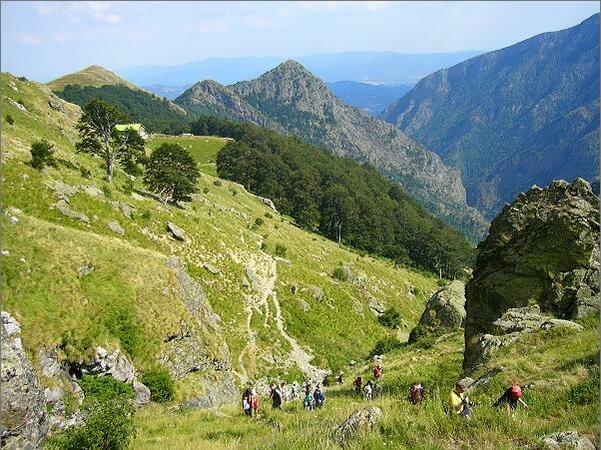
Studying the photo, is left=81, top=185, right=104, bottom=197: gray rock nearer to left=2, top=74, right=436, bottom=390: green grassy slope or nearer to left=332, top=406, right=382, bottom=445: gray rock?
left=2, top=74, right=436, bottom=390: green grassy slope

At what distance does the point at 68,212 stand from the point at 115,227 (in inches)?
166

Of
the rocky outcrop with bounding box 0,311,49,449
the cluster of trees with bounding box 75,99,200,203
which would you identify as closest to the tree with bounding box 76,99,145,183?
the cluster of trees with bounding box 75,99,200,203

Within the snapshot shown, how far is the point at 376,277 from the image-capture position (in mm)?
79312

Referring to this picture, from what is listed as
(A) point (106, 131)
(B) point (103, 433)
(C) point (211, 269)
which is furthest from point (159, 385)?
(A) point (106, 131)

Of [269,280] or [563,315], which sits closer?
[563,315]

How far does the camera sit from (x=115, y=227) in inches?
1668

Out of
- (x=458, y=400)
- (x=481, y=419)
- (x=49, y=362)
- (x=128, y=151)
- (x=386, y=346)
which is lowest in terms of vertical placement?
(x=386, y=346)

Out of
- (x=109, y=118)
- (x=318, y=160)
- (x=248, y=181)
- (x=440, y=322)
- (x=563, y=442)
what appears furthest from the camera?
(x=318, y=160)

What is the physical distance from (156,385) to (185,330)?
585cm

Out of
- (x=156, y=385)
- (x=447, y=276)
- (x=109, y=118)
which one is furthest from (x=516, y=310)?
(x=447, y=276)

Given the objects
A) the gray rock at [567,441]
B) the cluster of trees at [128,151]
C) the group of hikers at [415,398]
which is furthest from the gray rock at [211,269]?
the gray rock at [567,441]

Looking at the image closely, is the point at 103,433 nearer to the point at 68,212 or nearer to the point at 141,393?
the point at 141,393

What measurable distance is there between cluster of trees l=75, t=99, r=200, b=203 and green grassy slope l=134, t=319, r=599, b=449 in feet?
135

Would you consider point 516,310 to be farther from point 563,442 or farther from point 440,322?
point 440,322
